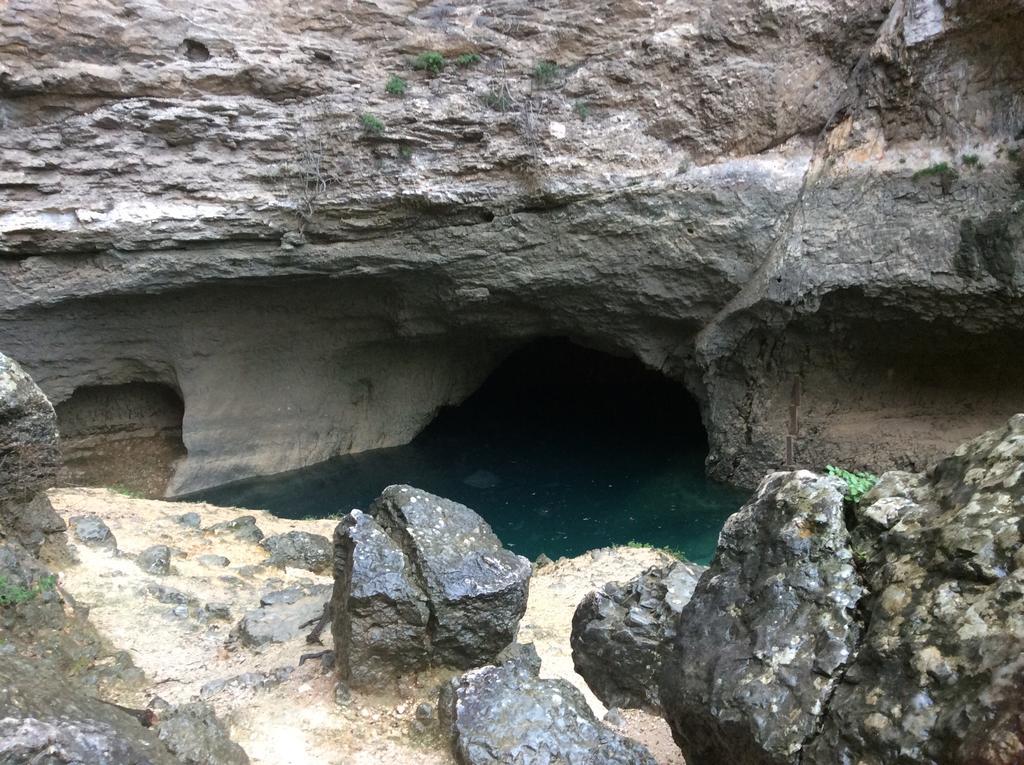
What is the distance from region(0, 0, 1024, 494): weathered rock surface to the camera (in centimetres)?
955

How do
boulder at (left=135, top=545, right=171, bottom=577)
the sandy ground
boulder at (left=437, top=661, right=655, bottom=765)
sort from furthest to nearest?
1. boulder at (left=135, top=545, right=171, bottom=577)
2. the sandy ground
3. boulder at (left=437, top=661, right=655, bottom=765)

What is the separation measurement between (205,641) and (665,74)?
Result: 29.5 ft

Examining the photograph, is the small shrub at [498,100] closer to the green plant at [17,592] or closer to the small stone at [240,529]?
the small stone at [240,529]

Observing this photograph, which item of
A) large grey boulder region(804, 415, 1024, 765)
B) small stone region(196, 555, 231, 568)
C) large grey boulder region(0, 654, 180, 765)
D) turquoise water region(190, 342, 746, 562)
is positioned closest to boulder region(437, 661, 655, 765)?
large grey boulder region(0, 654, 180, 765)

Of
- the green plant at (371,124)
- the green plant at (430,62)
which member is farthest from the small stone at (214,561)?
the green plant at (430,62)

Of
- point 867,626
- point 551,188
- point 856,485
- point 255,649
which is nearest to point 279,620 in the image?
point 255,649

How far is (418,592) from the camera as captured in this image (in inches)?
171

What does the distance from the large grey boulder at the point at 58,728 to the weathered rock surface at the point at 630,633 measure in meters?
2.67

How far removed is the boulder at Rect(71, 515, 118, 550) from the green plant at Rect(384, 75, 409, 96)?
21.0 ft

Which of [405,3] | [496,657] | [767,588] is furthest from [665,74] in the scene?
[767,588]

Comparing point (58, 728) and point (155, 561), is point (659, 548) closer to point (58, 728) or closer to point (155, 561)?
point (155, 561)

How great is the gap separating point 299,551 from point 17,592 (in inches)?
146

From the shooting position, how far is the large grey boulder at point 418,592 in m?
4.22

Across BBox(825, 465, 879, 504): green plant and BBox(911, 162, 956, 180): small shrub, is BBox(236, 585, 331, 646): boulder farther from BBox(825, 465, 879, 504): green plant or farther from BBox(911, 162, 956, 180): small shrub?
BBox(911, 162, 956, 180): small shrub
